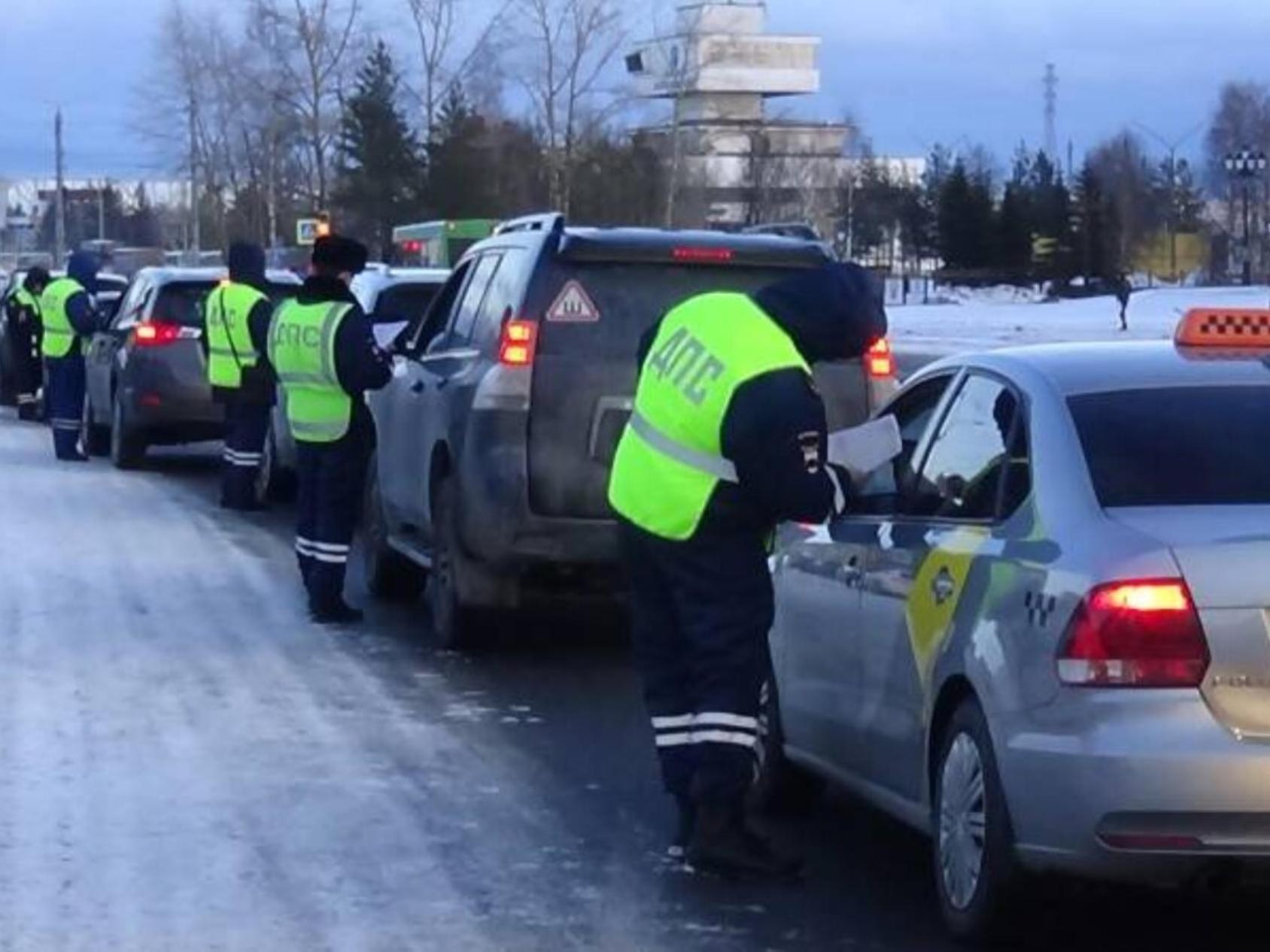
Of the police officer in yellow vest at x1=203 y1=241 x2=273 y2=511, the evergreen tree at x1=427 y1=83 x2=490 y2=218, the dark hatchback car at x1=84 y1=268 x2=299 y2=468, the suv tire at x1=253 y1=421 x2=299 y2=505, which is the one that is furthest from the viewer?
the evergreen tree at x1=427 y1=83 x2=490 y2=218

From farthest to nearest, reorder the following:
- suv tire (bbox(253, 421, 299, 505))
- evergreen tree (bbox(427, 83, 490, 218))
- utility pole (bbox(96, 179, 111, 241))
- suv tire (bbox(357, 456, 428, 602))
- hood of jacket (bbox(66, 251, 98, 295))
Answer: utility pole (bbox(96, 179, 111, 241)) → evergreen tree (bbox(427, 83, 490, 218)) → hood of jacket (bbox(66, 251, 98, 295)) → suv tire (bbox(253, 421, 299, 505)) → suv tire (bbox(357, 456, 428, 602))

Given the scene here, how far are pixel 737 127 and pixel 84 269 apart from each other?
223 ft

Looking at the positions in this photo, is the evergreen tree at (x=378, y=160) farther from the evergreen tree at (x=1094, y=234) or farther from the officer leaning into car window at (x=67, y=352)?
the officer leaning into car window at (x=67, y=352)

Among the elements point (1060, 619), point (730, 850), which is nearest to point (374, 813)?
point (730, 850)

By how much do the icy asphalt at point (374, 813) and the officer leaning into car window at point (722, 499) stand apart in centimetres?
35

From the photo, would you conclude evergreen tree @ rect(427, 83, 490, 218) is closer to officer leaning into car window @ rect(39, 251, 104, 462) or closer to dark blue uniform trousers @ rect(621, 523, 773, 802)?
officer leaning into car window @ rect(39, 251, 104, 462)

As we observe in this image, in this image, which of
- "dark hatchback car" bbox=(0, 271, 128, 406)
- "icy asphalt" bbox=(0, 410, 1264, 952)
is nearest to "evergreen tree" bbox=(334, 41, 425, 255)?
"dark hatchback car" bbox=(0, 271, 128, 406)

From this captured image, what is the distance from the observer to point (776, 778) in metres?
8.91

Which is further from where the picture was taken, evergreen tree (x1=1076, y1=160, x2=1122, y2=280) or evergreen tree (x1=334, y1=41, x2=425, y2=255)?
evergreen tree (x1=1076, y1=160, x2=1122, y2=280)

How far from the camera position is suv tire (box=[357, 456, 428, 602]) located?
47.9 feet

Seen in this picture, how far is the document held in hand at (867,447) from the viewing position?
799cm

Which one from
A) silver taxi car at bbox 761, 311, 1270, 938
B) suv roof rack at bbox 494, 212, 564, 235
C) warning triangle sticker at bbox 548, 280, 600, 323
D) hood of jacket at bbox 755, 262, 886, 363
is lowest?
silver taxi car at bbox 761, 311, 1270, 938

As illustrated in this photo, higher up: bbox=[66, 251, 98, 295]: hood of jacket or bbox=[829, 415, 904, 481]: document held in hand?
bbox=[66, 251, 98, 295]: hood of jacket

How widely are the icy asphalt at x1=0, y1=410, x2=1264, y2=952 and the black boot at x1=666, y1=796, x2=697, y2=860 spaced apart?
0.07 metres
